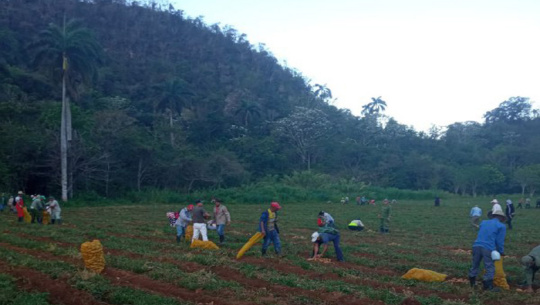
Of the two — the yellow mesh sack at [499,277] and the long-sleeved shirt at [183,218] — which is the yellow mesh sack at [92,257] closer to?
the long-sleeved shirt at [183,218]

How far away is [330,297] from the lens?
1020 cm

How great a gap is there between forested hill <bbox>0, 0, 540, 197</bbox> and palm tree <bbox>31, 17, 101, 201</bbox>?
4.3 inches

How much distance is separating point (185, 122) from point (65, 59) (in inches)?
1454

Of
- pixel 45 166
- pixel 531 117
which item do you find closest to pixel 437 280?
pixel 45 166

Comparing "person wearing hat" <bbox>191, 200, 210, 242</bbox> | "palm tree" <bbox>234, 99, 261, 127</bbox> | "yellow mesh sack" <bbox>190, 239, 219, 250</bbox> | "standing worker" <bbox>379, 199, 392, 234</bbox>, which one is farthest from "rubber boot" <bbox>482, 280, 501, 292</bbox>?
"palm tree" <bbox>234, 99, 261, 127</bbox>

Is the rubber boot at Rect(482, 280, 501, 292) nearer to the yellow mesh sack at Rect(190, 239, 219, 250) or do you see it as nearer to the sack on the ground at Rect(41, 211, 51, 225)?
the yellow mesh sack at Rect(190, 239, 219, 250)

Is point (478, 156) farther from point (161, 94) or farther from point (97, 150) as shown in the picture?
point (97, 150)

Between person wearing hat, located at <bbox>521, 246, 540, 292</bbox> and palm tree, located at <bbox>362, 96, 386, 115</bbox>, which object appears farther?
palm tree, located at <bbox>362, 96, 386, 115</bbox>

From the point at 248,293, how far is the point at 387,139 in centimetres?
8350

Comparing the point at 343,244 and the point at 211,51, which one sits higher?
the point at 211,51

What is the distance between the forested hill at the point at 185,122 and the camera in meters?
48.4

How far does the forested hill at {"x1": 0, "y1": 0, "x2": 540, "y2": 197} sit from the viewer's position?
48.4 meters

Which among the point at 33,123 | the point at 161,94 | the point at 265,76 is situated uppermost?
the point at 265,76

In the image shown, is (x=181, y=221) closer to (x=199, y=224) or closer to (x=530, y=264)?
(x=199, y=224)
